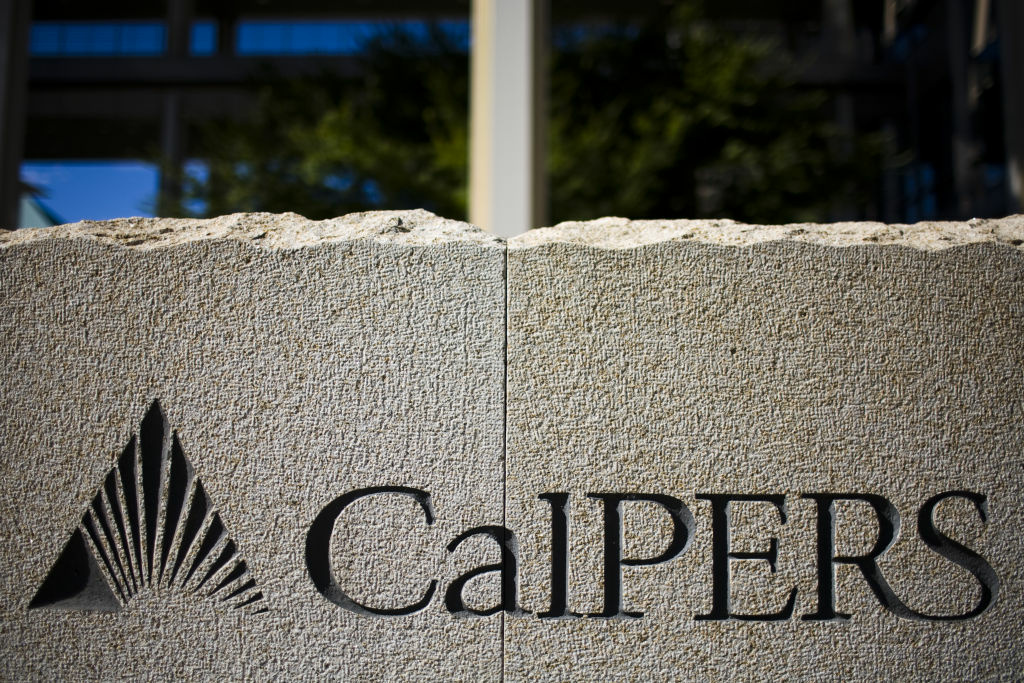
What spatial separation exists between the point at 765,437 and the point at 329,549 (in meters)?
1.02

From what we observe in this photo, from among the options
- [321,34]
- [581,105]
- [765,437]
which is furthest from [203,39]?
[765,437]

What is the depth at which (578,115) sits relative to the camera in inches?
300

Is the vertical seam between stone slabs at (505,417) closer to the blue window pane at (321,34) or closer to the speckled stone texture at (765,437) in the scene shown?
the speckled stone texture at (765,437)

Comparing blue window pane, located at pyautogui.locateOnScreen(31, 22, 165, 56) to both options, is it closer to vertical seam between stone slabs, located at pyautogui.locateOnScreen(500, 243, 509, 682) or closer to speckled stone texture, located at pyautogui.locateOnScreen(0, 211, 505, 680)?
speckled stone texture, located at pyautogui.locateOnScreen(0, 211, 505, 680)

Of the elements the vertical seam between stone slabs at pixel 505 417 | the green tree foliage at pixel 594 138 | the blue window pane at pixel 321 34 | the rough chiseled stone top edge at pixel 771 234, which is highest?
the blue window pane at pixel 321 34

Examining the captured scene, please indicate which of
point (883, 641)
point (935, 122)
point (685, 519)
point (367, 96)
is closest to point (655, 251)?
point (685, 519)

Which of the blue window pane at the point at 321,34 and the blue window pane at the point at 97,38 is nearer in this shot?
the blue window pane at the point at 321,34

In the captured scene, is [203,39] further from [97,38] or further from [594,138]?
[594,138]

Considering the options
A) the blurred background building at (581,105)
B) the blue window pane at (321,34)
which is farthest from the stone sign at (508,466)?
the blue window pane at (321,34)

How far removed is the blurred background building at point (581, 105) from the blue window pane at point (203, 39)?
0.03 meters

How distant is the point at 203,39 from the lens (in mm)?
10266

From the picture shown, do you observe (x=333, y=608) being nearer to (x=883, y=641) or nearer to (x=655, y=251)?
(x=655, y=251)

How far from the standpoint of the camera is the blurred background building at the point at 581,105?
7379 millimetres

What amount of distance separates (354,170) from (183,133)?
403 cm
